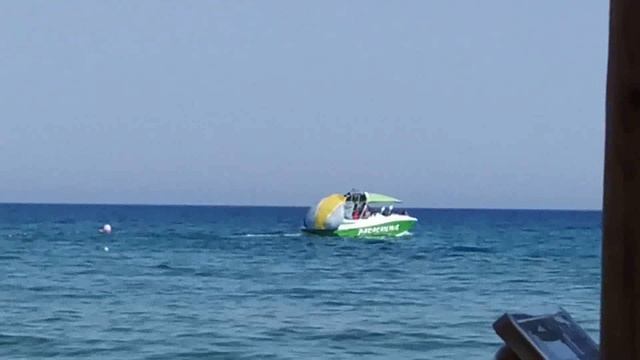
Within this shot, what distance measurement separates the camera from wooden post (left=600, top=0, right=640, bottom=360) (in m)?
1.91

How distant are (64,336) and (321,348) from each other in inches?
146

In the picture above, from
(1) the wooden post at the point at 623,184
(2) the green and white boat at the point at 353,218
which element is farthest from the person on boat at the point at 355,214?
(1) the wooden post at the point at 623,184

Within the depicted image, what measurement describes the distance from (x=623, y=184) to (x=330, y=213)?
148 feet

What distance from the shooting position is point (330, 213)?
4703 centimetres

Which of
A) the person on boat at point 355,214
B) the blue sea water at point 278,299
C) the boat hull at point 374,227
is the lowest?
the blue sea water at point 278,299

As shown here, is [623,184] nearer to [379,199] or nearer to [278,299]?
[278,299]

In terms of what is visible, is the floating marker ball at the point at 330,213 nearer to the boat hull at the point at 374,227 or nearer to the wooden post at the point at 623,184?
the boat hull at the point at 374,227

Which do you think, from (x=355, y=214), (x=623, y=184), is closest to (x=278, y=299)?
(x=623, y=184)

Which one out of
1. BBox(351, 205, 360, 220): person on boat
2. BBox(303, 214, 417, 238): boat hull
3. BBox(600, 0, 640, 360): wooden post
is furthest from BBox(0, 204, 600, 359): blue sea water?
BBox(600, 0, 640, 360): wooden post

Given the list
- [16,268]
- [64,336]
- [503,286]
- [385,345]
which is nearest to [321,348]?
[385,345]

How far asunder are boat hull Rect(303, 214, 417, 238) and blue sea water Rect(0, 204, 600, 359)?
65 centimetres

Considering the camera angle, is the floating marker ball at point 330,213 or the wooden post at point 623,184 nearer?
the wooden post at point 623,184

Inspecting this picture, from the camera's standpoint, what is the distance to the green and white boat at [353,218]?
46844 millimetres

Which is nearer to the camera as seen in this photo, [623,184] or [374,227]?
[623,184]
